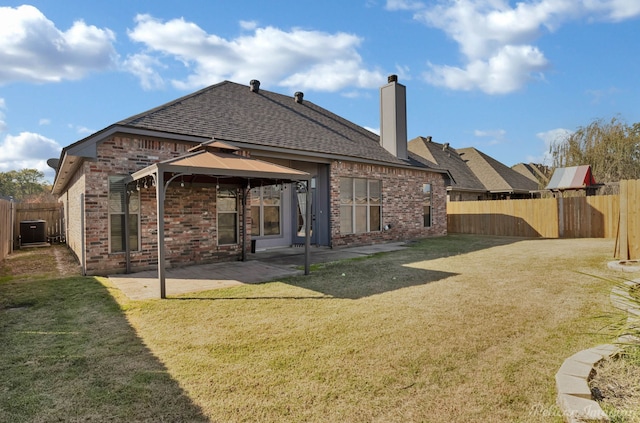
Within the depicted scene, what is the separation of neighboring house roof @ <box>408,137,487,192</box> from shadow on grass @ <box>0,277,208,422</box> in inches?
853

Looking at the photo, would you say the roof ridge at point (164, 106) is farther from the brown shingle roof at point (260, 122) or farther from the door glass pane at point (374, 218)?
the door glass pane at point (374, 218)

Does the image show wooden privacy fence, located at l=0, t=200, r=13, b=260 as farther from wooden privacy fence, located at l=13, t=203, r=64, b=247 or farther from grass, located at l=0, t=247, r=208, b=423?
grass, located at l=0, t=247, r=208, b=423

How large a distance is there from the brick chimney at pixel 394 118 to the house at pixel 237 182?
47 millimetres

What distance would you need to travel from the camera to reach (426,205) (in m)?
16.3

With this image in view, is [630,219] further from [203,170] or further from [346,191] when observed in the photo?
[203,170]

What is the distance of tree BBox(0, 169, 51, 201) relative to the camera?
135ft

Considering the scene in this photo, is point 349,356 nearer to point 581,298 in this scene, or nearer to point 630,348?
point 630,348

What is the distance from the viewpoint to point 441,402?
2.59 m

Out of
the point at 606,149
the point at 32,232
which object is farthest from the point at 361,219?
the point at 606,149

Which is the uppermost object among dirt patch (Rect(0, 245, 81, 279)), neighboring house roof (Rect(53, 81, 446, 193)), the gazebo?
neighboring house roof (Rect(53, 81, 446, 193))

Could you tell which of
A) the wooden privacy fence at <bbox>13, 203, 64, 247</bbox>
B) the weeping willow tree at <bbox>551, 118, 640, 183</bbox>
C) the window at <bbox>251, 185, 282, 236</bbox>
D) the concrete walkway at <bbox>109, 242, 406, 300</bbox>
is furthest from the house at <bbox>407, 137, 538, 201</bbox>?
the wooden privacy fence at <bbox>13, 203, 64, 247</bbox>

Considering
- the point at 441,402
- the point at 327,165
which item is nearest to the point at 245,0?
the point at 327,165

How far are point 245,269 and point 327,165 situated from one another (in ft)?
17.5

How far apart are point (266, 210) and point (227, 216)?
2.37 metres
